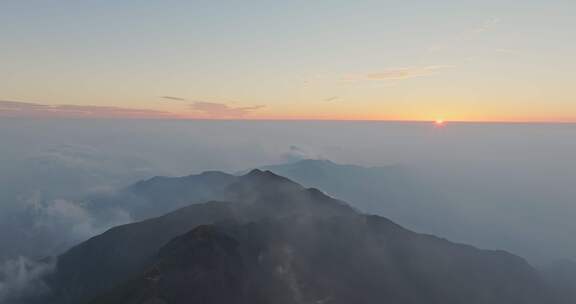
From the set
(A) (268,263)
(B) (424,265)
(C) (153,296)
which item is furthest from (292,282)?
(B) (424,265)

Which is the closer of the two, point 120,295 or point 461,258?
point 120,295

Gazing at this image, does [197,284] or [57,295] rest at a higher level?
[197,284]

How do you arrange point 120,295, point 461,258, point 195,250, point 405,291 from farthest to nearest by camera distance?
point 461,258, point 405,291, point 195,250, point 120,295

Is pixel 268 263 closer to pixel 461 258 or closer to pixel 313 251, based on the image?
pixel 313 251

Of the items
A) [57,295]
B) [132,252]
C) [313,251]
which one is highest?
[313,251]

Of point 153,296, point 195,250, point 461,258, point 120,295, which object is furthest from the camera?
point 461,258

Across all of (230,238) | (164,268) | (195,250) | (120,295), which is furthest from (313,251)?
(120,295)
